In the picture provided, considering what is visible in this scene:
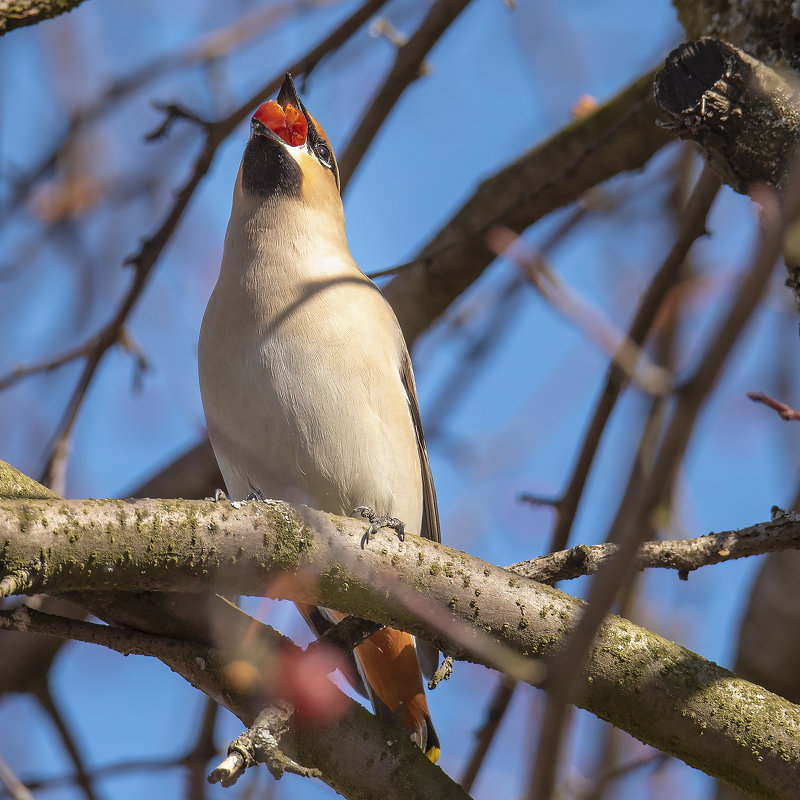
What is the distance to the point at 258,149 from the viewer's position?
173 inches

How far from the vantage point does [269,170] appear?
4324 mm

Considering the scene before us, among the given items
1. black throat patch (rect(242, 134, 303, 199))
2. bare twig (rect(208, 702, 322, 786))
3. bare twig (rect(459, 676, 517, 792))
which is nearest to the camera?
bare twig (rect(208, 702, 322, 786))

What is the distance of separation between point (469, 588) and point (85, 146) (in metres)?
3.84

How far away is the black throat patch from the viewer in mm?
4285

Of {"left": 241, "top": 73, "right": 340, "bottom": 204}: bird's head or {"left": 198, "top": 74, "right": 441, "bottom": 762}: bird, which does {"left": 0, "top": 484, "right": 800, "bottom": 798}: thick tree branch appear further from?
{"left": 241, "top": 73, "right": 340, "bottom": 204}: bird's head

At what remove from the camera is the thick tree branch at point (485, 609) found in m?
2.44

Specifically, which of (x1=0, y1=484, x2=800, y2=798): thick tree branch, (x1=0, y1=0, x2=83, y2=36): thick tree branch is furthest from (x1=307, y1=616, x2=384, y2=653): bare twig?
(x1=0, y1=0, x2=83, y2=36): thick tree branch

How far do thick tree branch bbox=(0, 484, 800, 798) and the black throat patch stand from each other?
205 centimetres

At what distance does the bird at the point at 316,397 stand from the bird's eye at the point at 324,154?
586 mm

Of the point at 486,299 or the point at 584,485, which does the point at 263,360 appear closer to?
the point at 584,485

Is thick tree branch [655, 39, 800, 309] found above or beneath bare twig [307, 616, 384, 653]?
above

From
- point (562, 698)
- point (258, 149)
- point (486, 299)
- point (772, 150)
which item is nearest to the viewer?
point (562, 698)

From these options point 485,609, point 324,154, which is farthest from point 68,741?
point 324,154

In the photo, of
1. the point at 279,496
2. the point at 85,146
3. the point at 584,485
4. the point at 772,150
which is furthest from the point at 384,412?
the point at 85,146
